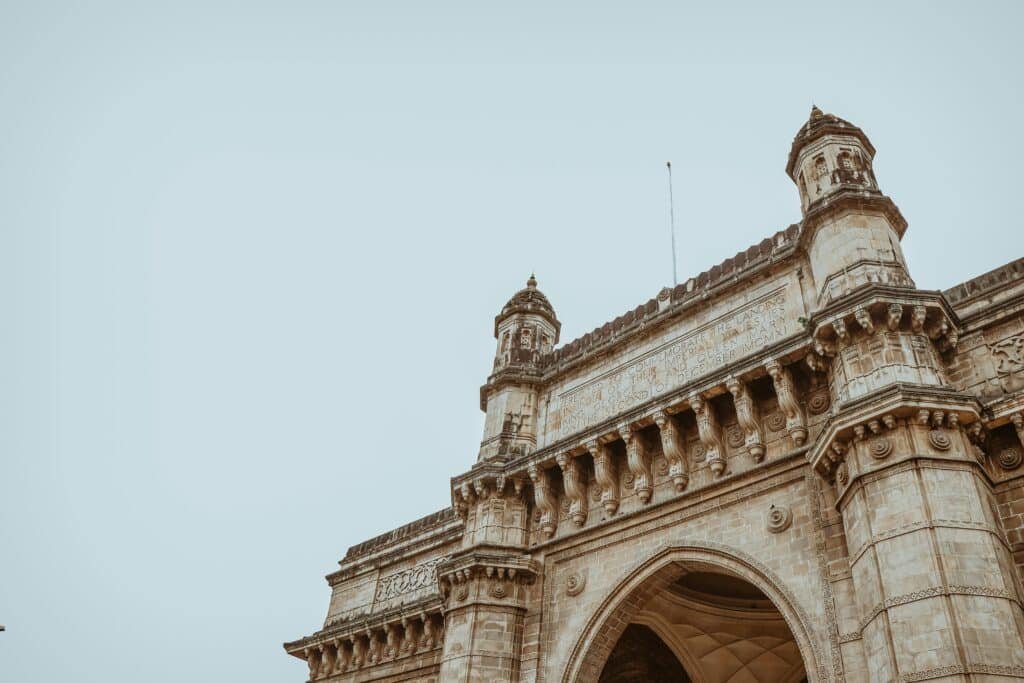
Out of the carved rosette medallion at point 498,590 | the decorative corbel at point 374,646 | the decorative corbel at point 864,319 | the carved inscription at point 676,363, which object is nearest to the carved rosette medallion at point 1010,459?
the decorative corbel at point 864,319

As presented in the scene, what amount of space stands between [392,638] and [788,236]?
12.2 m

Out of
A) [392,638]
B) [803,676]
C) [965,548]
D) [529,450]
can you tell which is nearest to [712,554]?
[965,548]

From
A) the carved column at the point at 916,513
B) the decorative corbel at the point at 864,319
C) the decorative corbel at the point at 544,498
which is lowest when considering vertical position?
the carved column at the point at 916,513

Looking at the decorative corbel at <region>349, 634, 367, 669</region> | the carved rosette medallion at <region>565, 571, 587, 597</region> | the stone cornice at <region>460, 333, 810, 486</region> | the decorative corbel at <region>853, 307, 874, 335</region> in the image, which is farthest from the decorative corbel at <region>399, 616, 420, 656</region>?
the decorative corbel at <region>853, 307, 874, 335</region>

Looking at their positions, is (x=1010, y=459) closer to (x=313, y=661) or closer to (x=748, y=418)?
(x=748, y=418)

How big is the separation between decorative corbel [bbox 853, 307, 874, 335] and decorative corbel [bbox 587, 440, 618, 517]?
16.0ft

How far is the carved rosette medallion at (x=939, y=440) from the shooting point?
30.6ft

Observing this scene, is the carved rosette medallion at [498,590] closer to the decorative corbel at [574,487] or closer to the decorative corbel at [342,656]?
the decorative corbel at [574,487]

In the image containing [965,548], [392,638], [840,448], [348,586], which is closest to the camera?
[965,548]

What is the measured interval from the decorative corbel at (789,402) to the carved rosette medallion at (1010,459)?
2427mm

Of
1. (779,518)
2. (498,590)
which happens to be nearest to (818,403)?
(779,518)

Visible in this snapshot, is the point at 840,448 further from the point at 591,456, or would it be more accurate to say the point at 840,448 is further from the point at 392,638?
the point at 392,638

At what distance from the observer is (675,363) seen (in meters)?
14.0

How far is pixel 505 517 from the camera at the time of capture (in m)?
14.6
